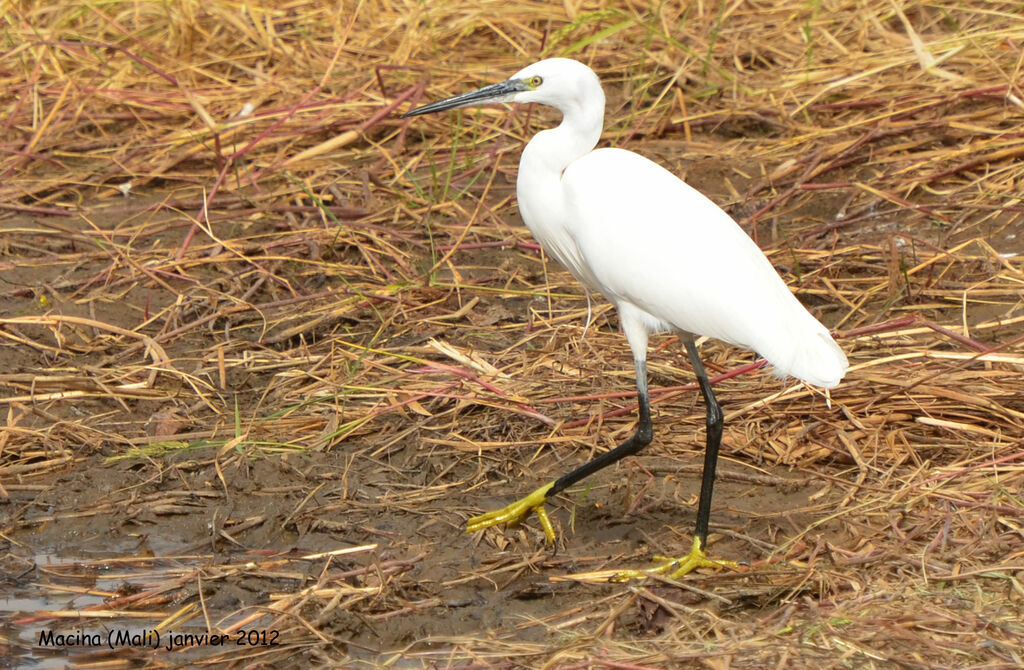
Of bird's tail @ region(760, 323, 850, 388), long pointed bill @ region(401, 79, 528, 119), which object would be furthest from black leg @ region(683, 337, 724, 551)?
long pointed bill @ region(401, 79, 528, 119)

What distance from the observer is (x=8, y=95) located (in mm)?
5996

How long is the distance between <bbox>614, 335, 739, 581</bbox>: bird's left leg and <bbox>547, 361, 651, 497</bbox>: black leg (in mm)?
157

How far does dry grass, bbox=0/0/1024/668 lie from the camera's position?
2992mm

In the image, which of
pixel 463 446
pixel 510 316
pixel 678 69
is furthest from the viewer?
pixel 678 69

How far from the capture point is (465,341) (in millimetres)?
4301

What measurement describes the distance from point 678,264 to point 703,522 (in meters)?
0.70

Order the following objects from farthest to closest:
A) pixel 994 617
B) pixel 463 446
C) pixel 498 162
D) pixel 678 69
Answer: pixel 678 69 → pixel 498 162 → pixel 463 446 → pixel 994 617

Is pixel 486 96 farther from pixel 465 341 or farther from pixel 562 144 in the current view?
pixel 465 341

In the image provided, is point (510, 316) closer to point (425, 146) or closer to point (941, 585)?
point (425, 146)

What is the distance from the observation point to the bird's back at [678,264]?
Answer: 3.16 metres

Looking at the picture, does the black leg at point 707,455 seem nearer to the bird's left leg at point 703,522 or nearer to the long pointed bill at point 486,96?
the bird's left leg at point 703,522

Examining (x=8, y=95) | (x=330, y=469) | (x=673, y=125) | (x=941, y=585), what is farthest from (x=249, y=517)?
(x=8, y=95)

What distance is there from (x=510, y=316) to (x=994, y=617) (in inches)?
85.2

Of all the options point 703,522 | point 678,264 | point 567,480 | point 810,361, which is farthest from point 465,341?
point 810,361
